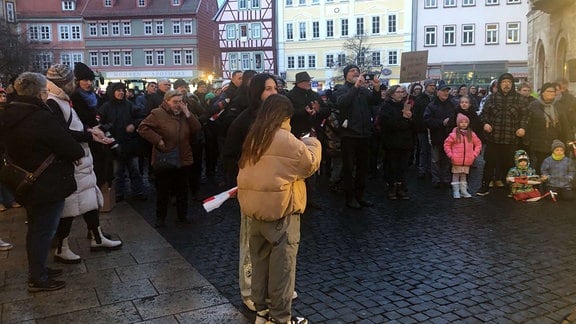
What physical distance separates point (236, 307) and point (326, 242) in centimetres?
209

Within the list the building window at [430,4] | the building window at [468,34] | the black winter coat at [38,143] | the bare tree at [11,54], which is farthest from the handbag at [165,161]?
the building window at [430,4]

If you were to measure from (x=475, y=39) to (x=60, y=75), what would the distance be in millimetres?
46047

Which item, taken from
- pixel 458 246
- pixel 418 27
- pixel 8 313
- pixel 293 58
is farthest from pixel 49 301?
pixel 293 58

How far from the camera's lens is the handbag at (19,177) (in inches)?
184

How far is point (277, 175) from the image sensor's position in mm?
3719

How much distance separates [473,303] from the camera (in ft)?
14.6

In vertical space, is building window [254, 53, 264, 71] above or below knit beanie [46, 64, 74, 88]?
above

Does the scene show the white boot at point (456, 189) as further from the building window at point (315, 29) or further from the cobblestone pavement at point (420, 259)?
the building window at point (315, 29)

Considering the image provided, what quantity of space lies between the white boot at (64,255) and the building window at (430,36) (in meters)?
46.4

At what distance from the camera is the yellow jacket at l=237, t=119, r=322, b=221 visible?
3713 mm

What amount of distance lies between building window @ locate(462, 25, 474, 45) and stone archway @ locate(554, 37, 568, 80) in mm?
29128

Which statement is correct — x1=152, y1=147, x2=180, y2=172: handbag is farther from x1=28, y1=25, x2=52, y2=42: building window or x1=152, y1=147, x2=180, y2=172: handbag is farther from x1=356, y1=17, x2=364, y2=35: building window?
x1=28, y1=25, x2=52, y2=42: building window

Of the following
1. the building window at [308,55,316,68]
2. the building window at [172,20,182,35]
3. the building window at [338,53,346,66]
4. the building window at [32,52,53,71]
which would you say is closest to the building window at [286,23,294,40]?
the building window at [308,55,316,68]

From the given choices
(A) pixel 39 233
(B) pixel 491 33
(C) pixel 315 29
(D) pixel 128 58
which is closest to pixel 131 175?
(A) pixel 39 233
